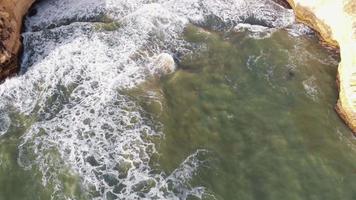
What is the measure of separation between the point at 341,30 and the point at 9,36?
A: 965 centimetres

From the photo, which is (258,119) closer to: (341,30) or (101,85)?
(341,30)

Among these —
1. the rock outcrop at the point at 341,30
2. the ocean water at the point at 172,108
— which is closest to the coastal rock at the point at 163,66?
the ocean water at the point at 172,108

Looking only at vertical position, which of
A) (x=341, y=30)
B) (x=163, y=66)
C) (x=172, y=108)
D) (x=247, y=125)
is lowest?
(x=172, y=108)

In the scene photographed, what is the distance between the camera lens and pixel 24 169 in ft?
36.1

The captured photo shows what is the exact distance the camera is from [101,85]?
41.7 feet

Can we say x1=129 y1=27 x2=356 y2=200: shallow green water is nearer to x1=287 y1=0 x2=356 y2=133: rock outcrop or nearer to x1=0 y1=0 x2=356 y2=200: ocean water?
x1=0 y1=0 x2=356 y2=200: ocean water

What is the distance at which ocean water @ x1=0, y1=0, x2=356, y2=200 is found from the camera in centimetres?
1087

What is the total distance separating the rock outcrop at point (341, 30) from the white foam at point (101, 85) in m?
0.74

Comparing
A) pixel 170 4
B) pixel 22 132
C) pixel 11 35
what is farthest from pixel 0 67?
pixel 170 4

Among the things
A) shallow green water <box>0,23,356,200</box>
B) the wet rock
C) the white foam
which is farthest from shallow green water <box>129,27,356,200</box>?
the wet rock

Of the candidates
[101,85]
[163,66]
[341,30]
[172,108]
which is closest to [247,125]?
[172,108]

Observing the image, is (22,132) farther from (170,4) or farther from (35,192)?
(170,4)

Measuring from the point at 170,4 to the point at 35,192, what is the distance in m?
7.63

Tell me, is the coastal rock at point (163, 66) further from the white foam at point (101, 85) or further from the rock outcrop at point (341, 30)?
the rock outcrop at point (341, 30)
